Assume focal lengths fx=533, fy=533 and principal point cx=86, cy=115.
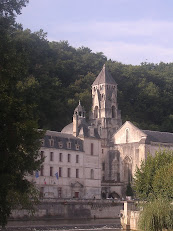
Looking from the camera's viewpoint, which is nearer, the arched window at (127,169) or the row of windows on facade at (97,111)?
the arched window at (127,169)

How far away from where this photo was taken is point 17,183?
98.2 feet

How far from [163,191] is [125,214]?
5273 mm

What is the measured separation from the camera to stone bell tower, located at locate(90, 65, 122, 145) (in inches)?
3861

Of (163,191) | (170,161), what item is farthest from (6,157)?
(170,161)

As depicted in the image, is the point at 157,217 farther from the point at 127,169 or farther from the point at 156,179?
the point at 127,169

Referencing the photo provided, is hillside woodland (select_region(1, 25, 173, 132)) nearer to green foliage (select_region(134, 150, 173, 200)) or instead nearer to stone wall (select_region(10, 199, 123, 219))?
stone wall (select_region(10, 199, 123, 219))

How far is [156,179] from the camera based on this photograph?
5822 cm

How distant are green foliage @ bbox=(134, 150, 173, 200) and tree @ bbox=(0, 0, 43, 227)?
27052 millimetres

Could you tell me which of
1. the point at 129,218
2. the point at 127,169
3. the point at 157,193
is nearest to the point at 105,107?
the point at 127,169

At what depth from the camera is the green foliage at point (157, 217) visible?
43344 mm

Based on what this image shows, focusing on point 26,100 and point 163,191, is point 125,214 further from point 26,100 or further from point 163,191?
point 26,100

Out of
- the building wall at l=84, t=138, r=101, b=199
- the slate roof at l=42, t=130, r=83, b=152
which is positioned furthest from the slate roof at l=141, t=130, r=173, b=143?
the slate roof at l=42, t=130, r=83, b=152

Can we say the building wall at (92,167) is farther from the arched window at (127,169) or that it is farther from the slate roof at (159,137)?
the slate roof at (159,137)

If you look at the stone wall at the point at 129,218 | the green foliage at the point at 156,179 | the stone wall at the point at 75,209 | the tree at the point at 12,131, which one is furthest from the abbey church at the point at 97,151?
the tree at the point at 12,131
